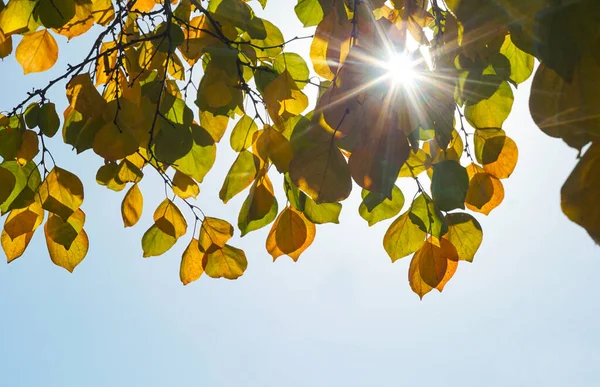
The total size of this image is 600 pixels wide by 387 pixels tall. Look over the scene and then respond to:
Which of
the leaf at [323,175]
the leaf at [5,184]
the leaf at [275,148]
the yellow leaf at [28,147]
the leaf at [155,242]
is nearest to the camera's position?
the leaf at [323,175]

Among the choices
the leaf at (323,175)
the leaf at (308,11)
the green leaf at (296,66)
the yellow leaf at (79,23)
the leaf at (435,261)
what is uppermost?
the leaf at (308,11)

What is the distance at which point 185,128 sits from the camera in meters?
Result: 1.03

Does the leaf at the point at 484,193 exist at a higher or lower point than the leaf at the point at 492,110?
lower

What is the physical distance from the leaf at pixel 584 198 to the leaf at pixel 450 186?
0.44m

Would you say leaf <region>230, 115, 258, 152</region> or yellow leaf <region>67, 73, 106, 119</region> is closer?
yellow leaf <region>67, 73, 106, 119</region>

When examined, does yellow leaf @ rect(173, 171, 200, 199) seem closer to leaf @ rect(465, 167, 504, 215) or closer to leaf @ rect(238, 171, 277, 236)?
leaf @ rect(238, 171, 277, 236)

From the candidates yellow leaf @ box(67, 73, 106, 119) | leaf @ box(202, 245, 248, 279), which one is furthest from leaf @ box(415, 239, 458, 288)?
yellow leaf @ box(67, 73, 106, 119)

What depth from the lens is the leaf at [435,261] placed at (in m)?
0.98

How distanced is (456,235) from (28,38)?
108cm

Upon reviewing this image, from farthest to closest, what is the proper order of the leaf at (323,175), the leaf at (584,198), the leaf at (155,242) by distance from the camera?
the leaf at (155,242), the leaf at (323,175), the leaf at (584,198)

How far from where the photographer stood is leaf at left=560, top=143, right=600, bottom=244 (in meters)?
0.37

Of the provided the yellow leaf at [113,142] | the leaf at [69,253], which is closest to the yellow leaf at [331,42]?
the yellow leaf at [113,142]

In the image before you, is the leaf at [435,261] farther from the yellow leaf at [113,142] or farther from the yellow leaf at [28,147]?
the yellow leaf at [28,147]

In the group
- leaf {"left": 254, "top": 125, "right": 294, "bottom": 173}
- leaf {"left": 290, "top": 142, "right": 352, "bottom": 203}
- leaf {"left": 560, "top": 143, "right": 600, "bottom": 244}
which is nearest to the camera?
leaf {"left": 560, "top": 143, "right": 600, "bottom": 244}
